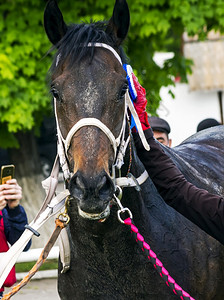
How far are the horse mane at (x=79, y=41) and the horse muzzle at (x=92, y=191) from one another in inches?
29.4

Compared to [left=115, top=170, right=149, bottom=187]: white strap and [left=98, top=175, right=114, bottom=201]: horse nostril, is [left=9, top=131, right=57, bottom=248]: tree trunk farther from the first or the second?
[left=98, top=175, right=114, bottom=201]: horse nostril

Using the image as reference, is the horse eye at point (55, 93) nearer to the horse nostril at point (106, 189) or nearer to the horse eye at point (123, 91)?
the horse eye at point (123, 91)

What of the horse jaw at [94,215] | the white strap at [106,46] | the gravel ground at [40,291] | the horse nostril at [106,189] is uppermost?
the white strap at [106,46]

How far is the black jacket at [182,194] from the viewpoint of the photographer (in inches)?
124

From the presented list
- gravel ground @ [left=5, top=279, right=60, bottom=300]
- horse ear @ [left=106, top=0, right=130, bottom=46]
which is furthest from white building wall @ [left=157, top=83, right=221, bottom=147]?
horse ear @ [left=106, top=0, right=130, bottom=46]

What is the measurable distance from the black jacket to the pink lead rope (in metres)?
0.25

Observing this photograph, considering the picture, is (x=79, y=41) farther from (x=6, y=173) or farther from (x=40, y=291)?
(x=40, y=291)

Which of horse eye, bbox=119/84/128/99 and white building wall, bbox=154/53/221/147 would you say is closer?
horse eye, bbox=119/84/128/99

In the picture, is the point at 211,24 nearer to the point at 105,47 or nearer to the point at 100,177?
the point at 105,47

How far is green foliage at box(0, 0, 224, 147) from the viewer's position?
8.09 m

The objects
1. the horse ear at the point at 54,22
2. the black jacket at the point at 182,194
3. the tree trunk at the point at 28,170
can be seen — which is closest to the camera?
the black jacket at the point at 182,194

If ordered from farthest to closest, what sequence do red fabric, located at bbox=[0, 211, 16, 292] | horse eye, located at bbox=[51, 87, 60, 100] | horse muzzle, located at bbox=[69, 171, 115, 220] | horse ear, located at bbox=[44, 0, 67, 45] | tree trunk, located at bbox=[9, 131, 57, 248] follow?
1. tree trunk, located at bbox=[9, 131, 57, 248]
2. red fabric, located at bbox=[0, 211, 16, 292]
3. horse ear, located at bbox=[44, 0, 67, 45]
4. horse eye, located at bbox=[51, 87, 60, 100]
5. horse muzzle, located at bbox=[69, 171, 115, 220]

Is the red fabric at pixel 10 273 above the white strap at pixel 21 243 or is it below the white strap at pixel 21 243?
below

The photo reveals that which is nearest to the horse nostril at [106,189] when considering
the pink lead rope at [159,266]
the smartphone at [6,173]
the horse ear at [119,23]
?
the pink lead rope at [159,266]
